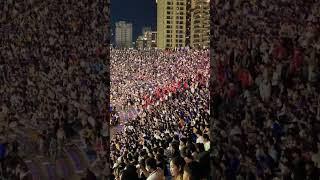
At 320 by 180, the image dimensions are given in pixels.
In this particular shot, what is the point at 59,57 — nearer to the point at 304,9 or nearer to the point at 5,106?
the point at 5,106

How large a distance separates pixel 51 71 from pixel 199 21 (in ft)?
96.1

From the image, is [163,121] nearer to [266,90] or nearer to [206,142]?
[206,142]

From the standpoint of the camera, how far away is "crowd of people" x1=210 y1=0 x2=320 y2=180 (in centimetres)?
296

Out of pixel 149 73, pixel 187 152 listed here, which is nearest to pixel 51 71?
pixel 187 152

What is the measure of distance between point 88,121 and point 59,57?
1.18 metres

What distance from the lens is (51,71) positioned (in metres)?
5.95

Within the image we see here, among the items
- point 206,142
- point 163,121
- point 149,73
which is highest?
point 206,142

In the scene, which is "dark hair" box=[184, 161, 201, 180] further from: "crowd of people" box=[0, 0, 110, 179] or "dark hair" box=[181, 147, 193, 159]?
"crowd of people" box=[0, 0, 110, 179]

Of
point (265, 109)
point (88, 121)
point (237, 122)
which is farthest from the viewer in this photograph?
point (88, 121)

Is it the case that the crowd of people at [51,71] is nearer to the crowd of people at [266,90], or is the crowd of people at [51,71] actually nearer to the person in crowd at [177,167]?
the crowd of people at [266,90]

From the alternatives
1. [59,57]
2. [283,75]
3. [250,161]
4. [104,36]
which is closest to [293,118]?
[283,75]

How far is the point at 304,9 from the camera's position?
9.74ft

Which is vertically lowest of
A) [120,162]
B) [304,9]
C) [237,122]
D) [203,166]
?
[120,162]

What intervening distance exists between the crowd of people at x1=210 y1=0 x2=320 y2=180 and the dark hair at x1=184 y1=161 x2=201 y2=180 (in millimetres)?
358
